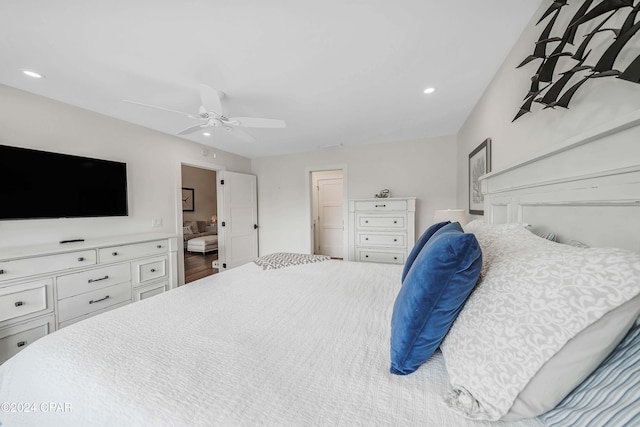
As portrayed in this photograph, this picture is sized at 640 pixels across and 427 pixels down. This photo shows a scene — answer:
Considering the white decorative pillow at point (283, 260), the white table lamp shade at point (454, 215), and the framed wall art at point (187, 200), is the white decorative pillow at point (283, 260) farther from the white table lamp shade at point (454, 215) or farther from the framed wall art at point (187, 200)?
the framed wall art at point (187, 200)

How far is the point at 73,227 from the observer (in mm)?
2205

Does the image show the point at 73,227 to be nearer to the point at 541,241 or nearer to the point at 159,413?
the point at 159,413

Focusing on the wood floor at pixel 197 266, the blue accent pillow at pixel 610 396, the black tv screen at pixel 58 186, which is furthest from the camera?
the wood floor at pixel 197 266

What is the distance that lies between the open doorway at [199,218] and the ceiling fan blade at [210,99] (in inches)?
137

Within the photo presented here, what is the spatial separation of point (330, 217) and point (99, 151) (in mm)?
4018

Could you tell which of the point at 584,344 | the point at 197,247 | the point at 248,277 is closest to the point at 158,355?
the point at 248,277

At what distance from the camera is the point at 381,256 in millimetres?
3285

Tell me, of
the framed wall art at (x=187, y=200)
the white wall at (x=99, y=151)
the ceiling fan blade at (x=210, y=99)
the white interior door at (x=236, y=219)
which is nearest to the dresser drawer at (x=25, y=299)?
the white wall at (x=99, y=151)

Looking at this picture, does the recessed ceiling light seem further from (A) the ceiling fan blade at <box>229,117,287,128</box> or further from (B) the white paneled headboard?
(B) the white paneled headboard

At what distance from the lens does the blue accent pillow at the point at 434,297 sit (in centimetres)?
62

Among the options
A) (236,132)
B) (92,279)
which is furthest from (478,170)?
(92,279)

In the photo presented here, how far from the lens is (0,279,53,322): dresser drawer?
61.4 inches

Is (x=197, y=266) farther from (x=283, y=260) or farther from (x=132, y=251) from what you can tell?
(x=283, y=260)

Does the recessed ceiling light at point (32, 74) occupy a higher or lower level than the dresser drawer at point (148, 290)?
higher
